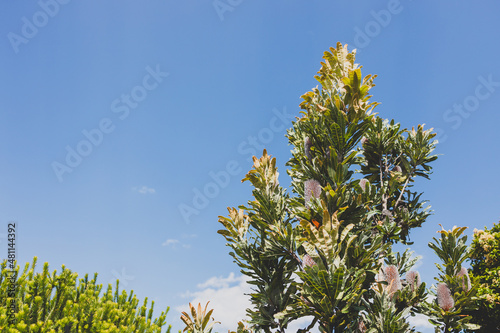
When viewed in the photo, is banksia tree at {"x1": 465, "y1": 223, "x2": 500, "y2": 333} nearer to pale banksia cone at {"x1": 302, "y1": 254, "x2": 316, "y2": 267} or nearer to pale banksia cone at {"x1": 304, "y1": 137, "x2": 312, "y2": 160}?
pale banksia cone at {"x1": 304, "y1": 137, "x2": 312, "y2": 160}

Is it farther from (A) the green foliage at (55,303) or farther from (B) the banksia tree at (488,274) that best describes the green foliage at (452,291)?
(A) the green foliage at (55,303)

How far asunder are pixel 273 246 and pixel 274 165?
138cm

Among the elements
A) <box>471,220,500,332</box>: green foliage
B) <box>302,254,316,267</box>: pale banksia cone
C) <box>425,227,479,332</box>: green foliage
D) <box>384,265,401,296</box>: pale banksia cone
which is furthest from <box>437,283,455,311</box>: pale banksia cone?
<box>302,254,316,267</box>: pale banksia cone

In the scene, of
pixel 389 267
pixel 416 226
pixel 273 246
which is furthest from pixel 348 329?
pixel 416 226

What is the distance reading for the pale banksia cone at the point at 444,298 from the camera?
22.9 feet

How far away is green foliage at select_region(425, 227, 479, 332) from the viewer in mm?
6859

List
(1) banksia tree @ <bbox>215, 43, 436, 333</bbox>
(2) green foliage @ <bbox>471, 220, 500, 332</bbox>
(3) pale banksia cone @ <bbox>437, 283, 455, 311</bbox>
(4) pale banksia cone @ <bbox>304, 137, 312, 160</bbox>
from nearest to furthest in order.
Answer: (1) banksia tree @ <bbox>215, 43, 436, 333</bbox>, (4) pale banksia cone @ <bbox>304, 137, 312, 160</bbox>, (3) pale banksia cone @ <bbox>437, 283, 455, 311</bbox>, (2) green foliage @ <bbox>471, 220, 500, 332</bbox>

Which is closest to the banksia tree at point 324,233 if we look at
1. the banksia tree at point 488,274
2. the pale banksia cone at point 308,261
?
the pale banksia cone at point 308,261

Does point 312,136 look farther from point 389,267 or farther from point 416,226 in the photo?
point 416,226

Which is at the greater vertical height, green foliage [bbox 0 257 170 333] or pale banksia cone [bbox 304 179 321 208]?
pale banksia cone [bbox 304 179 321 208]

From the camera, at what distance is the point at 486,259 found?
11.1 m

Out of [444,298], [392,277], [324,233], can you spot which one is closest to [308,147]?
[324,233]

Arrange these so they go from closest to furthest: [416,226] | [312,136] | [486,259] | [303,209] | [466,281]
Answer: [303,209]
[312,136]
[466,281]
[416,226]
[486,259]

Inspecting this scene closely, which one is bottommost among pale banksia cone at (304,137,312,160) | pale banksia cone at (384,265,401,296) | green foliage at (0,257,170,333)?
green foliage at (0,257,170,333)
